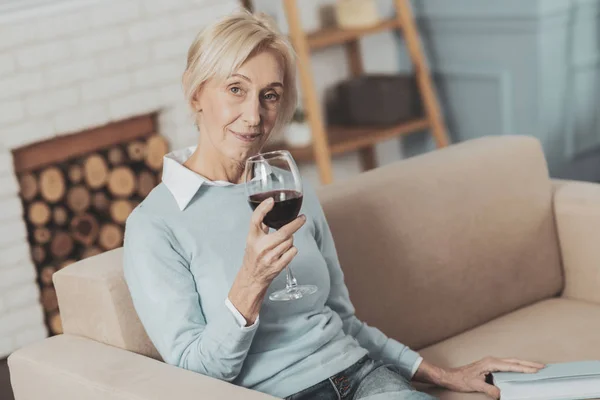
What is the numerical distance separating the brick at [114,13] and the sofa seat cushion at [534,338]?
1785 millimetres

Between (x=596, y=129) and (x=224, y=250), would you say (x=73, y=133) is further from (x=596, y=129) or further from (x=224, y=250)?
Result: (x=596, y=129)

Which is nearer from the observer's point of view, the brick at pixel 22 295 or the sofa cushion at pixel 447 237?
the sofa cushion at pixel 447 237

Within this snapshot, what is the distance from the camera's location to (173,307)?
1.68 meters

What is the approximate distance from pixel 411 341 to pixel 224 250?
28.9 inches

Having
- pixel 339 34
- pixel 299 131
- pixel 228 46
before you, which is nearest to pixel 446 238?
pixel 228 46

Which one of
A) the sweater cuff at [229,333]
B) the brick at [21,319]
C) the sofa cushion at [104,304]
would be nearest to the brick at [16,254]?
the brick at [21,319]

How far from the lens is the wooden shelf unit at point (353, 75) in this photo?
13.5 feet

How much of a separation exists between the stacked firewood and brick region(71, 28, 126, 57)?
40cm

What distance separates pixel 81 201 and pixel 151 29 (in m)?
0.68

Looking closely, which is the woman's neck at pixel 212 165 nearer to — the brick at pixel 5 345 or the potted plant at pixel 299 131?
the brick at pixel 5 345

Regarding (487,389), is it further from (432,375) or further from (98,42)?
(98,42)

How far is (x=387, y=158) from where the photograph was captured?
493cm

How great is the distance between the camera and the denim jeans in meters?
1.77

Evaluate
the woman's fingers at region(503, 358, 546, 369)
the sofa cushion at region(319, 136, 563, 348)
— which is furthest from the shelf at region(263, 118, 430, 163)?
the woman's fingers at region(503, 358, 546, 369)
